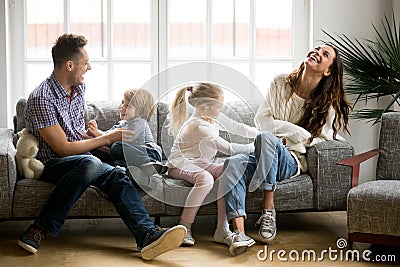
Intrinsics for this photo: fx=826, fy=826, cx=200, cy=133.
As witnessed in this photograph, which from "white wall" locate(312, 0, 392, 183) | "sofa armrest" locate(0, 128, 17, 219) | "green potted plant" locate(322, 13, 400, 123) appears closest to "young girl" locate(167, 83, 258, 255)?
"sofa armrest" locate(0, 128, 17, 219)

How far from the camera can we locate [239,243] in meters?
4.02

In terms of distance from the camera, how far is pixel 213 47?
5.47 m

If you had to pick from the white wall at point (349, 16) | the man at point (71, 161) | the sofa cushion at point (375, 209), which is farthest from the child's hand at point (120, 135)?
the white wall at point (349, 16)

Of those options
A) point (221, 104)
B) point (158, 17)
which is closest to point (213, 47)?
point (158, 17)

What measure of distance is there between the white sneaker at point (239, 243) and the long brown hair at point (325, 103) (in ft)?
2.49

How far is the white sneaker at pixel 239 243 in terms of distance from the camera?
4008mm

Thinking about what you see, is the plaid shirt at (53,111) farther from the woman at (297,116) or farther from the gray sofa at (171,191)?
the woman at (297,116)

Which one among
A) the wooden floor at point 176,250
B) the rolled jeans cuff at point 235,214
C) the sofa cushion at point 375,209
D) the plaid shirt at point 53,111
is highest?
the plaid shirt at point 53,111

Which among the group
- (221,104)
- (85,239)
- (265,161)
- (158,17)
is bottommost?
(85,239)

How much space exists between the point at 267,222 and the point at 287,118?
649 mm

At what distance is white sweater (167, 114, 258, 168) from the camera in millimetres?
4043

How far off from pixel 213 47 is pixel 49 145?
1643 millimetres

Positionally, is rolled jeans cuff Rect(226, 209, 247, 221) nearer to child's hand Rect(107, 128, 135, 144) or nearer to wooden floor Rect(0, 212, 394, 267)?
wooden floor Rect(0, 212, 394, 267)

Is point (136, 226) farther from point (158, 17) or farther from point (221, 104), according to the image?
point (158, 17)
